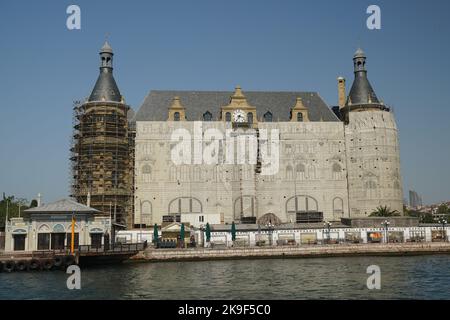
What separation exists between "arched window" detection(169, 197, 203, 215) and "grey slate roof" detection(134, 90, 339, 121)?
636 inches

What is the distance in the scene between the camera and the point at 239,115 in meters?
82.8

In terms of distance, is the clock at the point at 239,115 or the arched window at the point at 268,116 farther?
the arched window at the point at 268,116

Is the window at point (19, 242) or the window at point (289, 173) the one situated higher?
the window at point (289, 173)

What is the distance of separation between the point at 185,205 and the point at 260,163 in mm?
16209

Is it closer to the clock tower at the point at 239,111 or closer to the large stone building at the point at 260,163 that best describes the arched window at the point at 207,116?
the large stone building at the point at 260,163

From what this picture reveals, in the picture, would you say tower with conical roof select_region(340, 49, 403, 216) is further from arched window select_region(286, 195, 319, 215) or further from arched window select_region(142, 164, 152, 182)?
arched window select_region(142, 164, 152, 182)

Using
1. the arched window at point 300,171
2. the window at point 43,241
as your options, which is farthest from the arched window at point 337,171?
the window at point 43,241

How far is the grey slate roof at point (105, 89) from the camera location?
77981 millimetres

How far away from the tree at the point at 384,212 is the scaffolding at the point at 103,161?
143 ft

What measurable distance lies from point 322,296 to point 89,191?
175ft

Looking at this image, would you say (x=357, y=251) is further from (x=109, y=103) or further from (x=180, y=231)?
(x=109, y=103)

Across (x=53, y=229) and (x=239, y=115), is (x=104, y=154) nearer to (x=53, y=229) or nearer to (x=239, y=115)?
(x=53, y=229)

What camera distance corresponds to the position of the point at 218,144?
265ft
